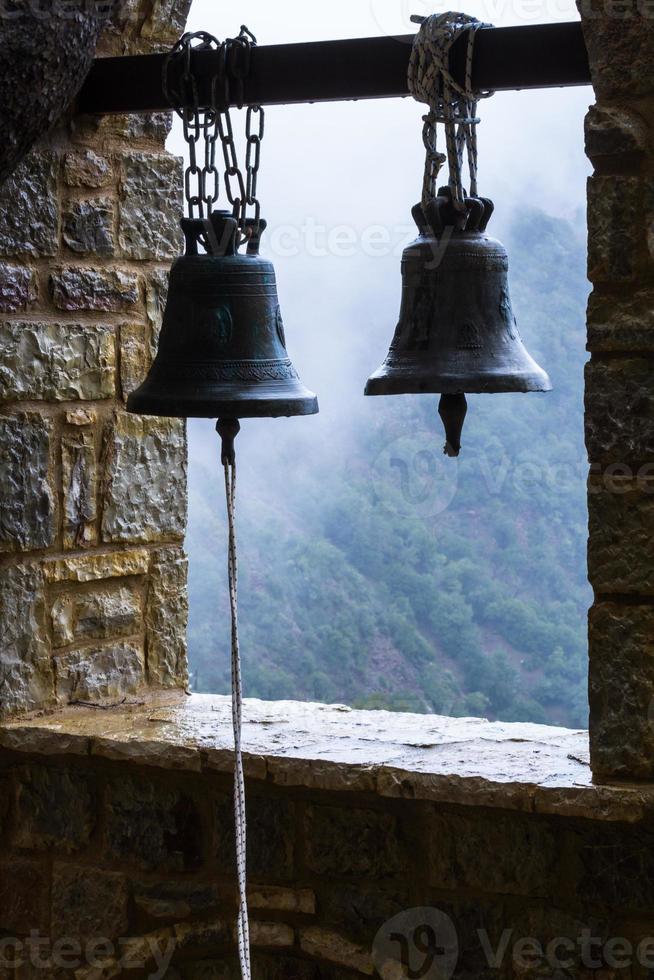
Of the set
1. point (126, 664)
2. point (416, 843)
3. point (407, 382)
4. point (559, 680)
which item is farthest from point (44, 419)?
point (559, 680)

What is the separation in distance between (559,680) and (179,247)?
10.5 ft

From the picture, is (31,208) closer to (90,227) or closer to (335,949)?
(90,227)

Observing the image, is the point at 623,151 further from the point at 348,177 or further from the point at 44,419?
the point at 348,177

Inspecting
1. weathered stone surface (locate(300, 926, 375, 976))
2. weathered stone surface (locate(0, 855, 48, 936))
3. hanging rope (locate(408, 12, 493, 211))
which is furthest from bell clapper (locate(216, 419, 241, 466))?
weathered stone surface (locate(0, 855, 48, 936))

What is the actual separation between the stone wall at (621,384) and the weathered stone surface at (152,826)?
0.77 meters

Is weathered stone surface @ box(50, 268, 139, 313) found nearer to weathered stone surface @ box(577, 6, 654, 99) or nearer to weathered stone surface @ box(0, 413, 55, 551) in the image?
weathered stone surface @ box(0, 413, 55, 551)

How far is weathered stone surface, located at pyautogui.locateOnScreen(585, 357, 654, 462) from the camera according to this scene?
2.00 metres

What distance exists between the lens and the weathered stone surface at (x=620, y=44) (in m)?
1.96

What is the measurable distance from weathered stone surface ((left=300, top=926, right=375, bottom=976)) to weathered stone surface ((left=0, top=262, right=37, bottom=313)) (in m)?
1.27

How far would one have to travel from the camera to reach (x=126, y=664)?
2707mm

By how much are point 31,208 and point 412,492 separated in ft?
12.6

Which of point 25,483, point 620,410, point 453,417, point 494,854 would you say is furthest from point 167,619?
point 620,410

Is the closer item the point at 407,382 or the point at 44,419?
the point at 407,382

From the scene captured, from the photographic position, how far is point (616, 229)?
6.57 feet
